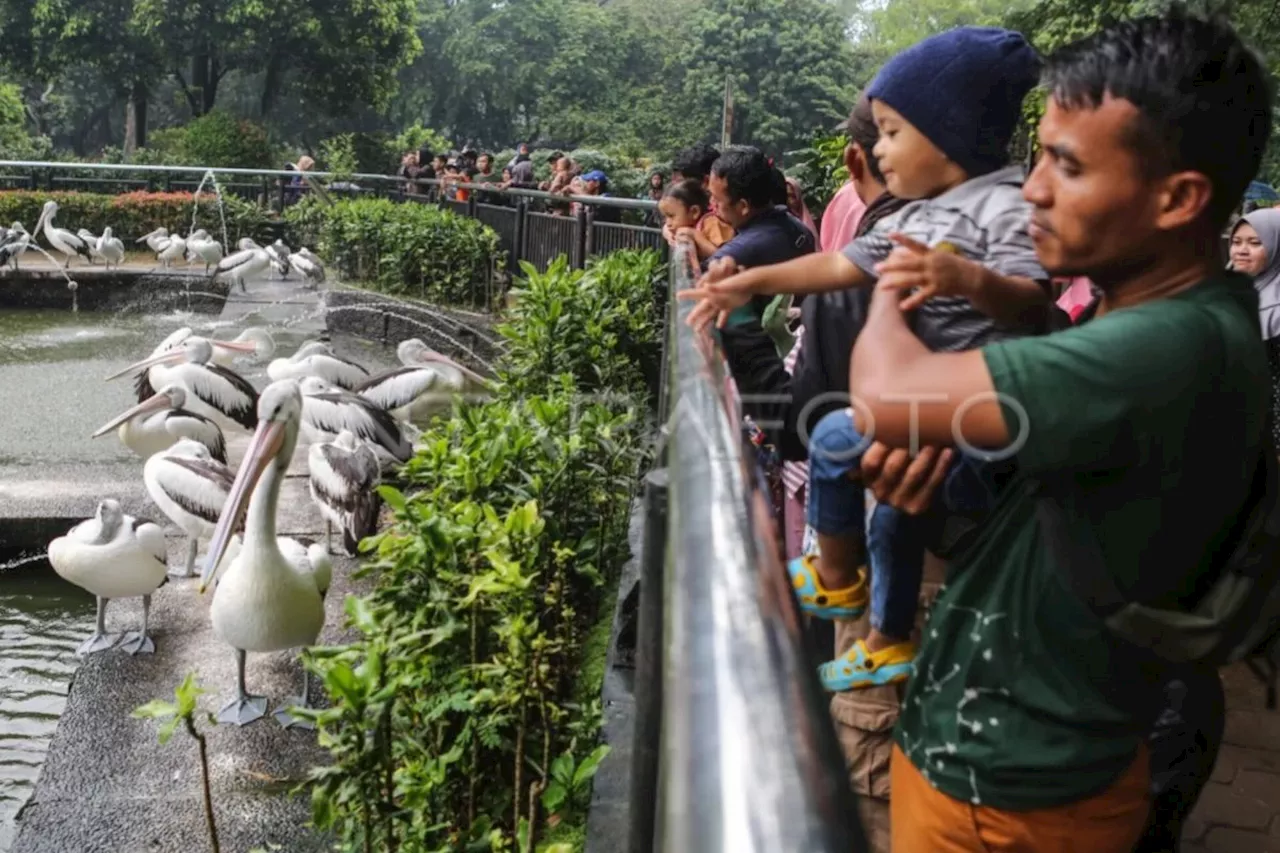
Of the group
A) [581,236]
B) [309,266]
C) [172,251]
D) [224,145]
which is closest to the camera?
[581,236]

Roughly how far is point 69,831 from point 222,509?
6.99ft

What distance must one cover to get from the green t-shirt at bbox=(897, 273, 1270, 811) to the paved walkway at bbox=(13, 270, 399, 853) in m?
2.63

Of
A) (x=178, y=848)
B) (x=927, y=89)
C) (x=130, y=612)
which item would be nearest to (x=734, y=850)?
(x=927, y=89)

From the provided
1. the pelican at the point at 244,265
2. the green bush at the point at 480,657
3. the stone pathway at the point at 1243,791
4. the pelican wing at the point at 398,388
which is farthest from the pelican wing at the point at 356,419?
the pelican at the point at 244,265

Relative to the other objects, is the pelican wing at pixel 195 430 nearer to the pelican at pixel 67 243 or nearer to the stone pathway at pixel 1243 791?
the stone pathway at pixel 1243 791

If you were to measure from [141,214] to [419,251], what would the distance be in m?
8.97

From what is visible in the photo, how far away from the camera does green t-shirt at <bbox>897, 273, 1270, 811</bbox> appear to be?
3.91 ft

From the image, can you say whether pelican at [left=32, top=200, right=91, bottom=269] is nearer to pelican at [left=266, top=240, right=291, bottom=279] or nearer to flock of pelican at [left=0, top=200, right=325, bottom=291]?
flock of pelican at [left=0, top=200, right=325, bottom=291]

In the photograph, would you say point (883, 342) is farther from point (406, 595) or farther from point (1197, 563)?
point (406, 595)

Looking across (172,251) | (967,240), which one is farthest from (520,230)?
(967,240)

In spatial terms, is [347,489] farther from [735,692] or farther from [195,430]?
[735,692]

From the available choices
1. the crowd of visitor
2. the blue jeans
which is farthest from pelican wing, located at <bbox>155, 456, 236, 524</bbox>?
the crowd of visitor

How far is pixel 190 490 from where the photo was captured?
18.6ft

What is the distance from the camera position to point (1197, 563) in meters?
1.27
